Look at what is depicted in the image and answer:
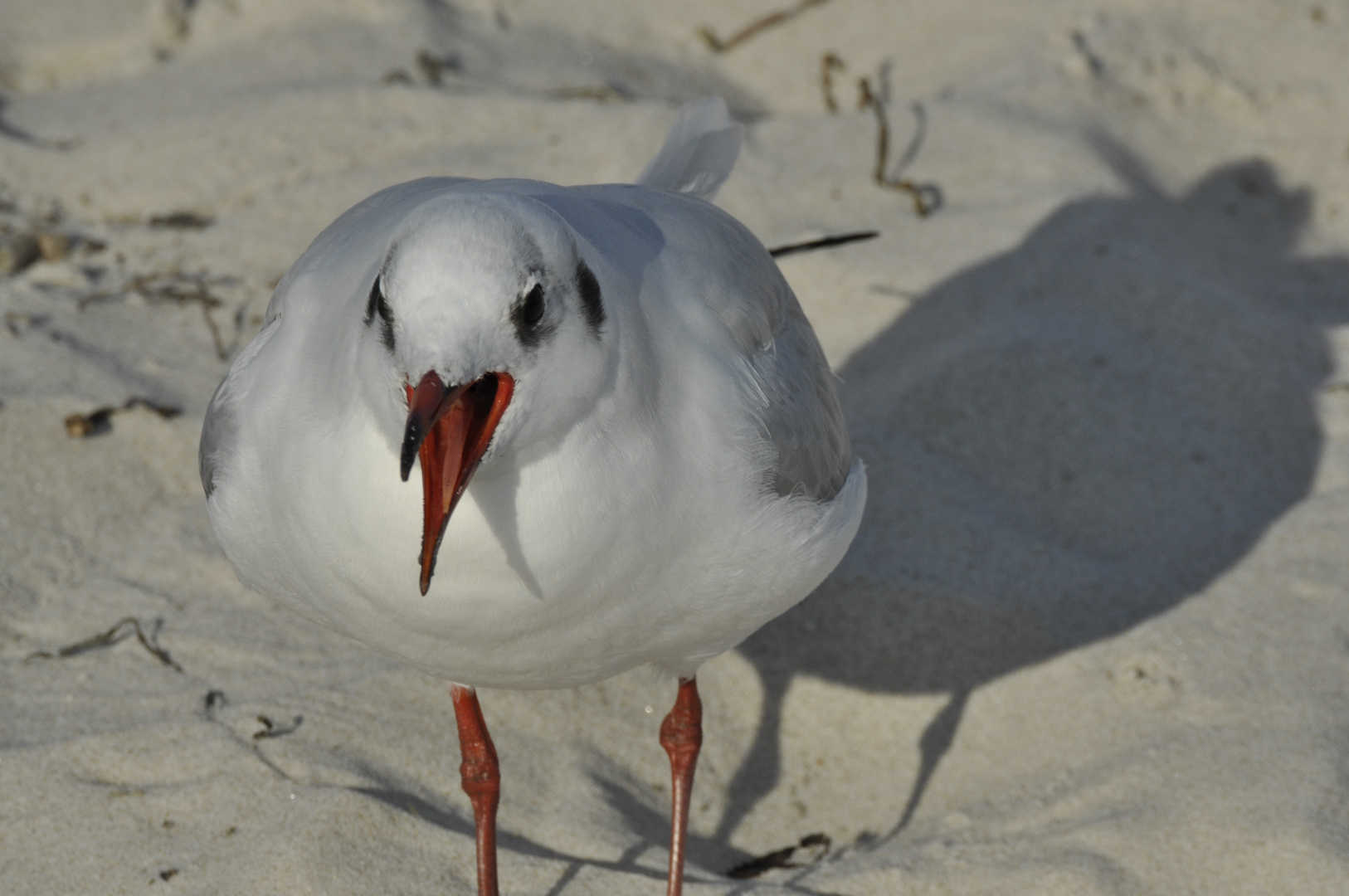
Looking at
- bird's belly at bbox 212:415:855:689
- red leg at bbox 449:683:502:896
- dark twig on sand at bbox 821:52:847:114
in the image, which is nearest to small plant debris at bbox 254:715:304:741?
red leg at bbox 449:683:502:896

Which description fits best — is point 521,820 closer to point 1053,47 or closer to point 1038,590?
point 1038,590

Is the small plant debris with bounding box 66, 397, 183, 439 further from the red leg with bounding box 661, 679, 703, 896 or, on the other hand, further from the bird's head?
the bird's head

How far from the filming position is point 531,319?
1.93 m

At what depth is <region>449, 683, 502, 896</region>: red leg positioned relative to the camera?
2814 millimetres

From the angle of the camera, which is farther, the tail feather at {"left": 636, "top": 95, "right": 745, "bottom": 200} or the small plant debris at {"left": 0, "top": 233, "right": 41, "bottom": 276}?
the small plant debris at {"left": 0, "top": 233, "right": 41, "bottom": 276}

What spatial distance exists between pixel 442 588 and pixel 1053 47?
4.38 m

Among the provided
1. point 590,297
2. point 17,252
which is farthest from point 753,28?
point 590,297

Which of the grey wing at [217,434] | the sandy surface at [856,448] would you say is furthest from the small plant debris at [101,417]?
the grey wing at [217,434]

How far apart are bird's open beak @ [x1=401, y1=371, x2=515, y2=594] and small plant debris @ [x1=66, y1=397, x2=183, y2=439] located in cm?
218

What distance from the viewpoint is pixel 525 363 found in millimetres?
1934

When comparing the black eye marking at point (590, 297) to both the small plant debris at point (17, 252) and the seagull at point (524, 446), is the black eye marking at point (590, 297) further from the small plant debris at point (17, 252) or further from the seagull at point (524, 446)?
the small plant debris at point (17, 252)

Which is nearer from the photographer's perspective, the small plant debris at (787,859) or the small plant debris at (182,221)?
the small plant debris at (787,859)

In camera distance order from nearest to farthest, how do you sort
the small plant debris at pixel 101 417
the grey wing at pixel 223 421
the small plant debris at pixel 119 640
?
the grey wing at pixel 223 421
the small plant debris at pixel 119 640
the small plant debris at pixel 101 417

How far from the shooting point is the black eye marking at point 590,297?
205 centimetres
